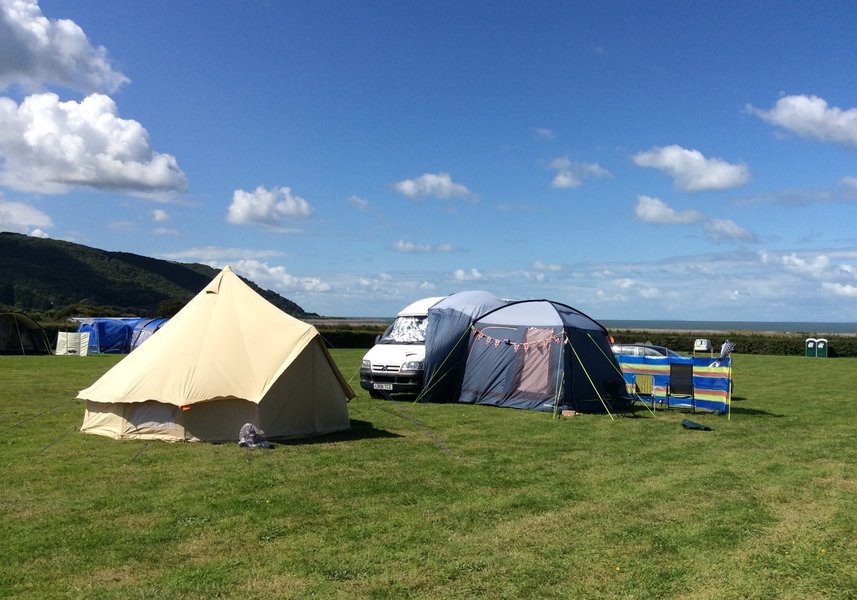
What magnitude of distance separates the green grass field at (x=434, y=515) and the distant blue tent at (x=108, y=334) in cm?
2478

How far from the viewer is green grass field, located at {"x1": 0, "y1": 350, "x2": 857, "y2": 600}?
5.24 metres

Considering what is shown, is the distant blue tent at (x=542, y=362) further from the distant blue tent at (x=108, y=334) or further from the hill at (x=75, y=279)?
the hill at (x=75, y=279)

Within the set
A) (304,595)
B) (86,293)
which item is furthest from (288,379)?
(86,293)

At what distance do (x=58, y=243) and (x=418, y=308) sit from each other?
108854mm

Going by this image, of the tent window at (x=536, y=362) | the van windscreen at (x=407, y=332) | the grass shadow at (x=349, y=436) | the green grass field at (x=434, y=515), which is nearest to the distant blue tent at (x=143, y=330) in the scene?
the van windscreen at (x=407, y=332)

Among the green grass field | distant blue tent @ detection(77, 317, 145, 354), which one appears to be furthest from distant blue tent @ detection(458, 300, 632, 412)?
distant blue tent @ detection(77, 317, 145, 354)

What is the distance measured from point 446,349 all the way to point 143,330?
22582 mm

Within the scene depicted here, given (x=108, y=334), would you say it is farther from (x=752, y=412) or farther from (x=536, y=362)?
(x=752, y=412)

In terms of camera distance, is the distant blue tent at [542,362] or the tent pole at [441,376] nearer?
the distant blue tent at [542,362]

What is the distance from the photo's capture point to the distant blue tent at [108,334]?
35.6 meters

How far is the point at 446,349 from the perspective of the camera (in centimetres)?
1642

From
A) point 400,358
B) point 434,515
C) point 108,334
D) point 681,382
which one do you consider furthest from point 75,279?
point 434,515

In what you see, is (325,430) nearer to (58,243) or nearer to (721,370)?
(721,370)

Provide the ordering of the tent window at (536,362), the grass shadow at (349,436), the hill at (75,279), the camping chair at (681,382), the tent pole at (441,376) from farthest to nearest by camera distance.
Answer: the hill at (75,279) → the tent pole at (441,376) → the camping chair at (681,382) → the tent window at (536,362) → the grass shadow at (349,436)
